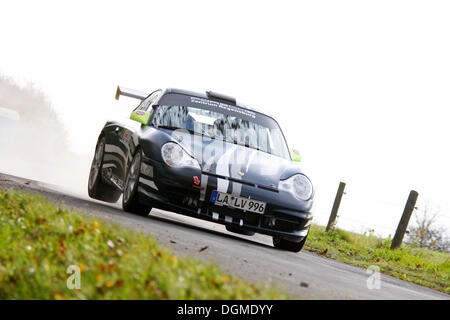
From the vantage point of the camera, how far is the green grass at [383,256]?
10.7 meters

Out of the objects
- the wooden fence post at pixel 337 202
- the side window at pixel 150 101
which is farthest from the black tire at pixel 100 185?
the wooden fence post at pixel 337 202

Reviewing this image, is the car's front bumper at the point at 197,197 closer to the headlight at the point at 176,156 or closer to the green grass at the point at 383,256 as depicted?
the headlight at the point at 176,156

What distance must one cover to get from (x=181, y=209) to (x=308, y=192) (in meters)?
1.49

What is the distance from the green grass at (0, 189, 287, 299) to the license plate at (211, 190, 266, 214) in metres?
2.04

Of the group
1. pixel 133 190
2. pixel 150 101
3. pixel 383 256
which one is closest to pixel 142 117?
pixel 133 190

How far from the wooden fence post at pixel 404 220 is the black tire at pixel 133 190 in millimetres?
7607

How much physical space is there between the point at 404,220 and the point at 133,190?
26.1 feet

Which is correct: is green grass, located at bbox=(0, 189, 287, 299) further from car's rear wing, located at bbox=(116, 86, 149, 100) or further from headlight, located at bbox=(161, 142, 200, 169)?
car's rear wing, located at bbox=(116, 86, 149, 100)

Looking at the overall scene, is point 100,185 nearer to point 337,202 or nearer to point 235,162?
point 235,162

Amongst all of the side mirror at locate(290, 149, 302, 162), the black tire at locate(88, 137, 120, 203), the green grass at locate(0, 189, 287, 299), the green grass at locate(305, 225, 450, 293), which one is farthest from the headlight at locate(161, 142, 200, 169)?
the green grass at locate(305, 225, 450, 293)

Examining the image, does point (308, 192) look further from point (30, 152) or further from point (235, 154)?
point (30, 152)

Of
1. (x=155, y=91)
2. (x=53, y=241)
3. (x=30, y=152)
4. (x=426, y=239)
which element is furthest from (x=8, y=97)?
(x=53, y=241)

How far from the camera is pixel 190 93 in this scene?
8.75 meters

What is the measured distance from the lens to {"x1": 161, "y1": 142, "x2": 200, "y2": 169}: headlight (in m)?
7.35
